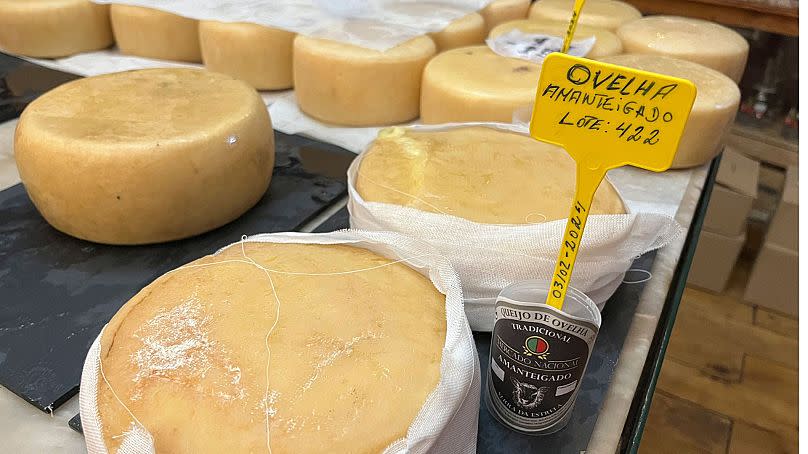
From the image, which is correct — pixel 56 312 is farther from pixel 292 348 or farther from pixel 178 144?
pixel 292 348

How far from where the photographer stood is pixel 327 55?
1.51 meters

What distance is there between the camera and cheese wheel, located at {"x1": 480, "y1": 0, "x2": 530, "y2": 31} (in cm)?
196

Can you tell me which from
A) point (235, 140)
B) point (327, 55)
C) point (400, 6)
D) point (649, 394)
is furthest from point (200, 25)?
point (649, 394)

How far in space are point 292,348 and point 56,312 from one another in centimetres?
48

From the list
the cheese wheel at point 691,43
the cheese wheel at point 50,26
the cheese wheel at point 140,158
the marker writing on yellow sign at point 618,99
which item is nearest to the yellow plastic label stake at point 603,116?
the marker writing on yellow sign at point 618,99

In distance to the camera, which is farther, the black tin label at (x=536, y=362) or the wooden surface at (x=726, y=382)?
the wooden surface at (x=726, y=382)

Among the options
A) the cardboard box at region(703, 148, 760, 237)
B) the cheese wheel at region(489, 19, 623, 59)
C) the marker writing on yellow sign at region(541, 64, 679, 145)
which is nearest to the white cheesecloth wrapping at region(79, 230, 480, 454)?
the marker writing on yellow sign at region(541, 64, 679, 145)

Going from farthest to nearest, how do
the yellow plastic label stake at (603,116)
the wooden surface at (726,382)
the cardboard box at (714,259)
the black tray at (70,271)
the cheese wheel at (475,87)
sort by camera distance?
the cardboard box at (714,259), the wooden surface at (726,382), the cheese wheel at (475,87), the black tray at (70,271), the yellow plastic label stake at (603,116)

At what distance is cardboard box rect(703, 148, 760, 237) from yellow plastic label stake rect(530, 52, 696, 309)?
1.55 meters

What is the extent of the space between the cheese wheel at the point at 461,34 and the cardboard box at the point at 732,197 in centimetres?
90

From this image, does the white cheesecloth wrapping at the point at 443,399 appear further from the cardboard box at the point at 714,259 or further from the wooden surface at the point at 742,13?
the wooden surface at the point at 742,13

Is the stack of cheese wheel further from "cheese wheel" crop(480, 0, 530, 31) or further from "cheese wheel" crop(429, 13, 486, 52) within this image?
"cheese wheel" crop(480, 0, 530, 31)

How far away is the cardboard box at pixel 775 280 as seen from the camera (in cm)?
201

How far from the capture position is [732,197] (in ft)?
6.46
